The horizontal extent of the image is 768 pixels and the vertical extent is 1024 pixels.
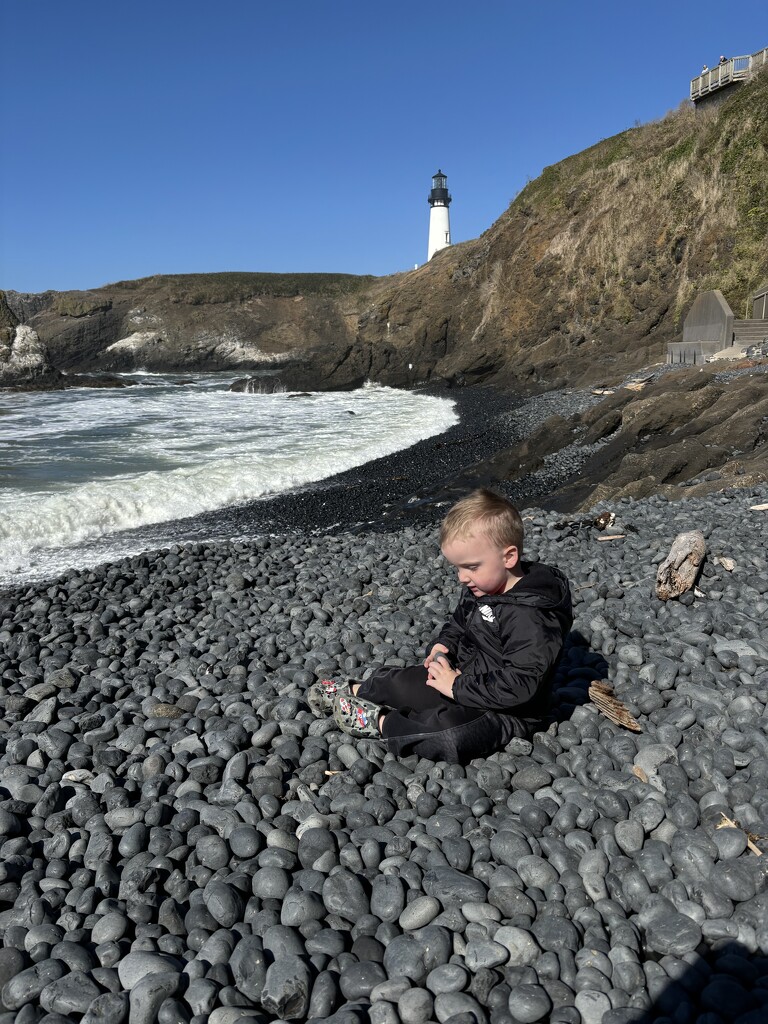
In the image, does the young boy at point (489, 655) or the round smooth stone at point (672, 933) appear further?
the young boy at point (489, 655)

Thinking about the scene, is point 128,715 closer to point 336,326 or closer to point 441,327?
point 441,327

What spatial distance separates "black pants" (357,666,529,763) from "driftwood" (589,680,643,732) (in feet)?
1.46

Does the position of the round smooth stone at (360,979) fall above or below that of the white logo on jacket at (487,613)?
below

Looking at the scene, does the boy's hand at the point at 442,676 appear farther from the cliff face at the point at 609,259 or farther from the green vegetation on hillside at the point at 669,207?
the green vegetation on hillside at the point at 669,207

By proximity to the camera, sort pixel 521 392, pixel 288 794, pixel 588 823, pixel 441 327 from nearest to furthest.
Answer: pixel 588 823, pixel 288 794, pixel 521 392, pixel 441 327

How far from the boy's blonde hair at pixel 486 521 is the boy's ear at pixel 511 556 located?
0.04 ft

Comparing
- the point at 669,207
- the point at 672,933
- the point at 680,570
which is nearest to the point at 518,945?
the point at 672,933

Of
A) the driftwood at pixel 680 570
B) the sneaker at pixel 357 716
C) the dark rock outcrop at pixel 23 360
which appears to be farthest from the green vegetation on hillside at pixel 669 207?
the dark rock outcrop at pixel 23 360

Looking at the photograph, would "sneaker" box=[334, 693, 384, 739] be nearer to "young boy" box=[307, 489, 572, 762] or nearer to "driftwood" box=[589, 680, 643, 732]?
"young boy" box=[307, 489, 572, 762]

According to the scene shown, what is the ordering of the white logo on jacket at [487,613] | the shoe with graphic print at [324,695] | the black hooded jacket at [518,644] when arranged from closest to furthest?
the black hooded jacket at [518,644] < the white logo on jacket at [487,613] < the shoe with graphic print at [324,695]

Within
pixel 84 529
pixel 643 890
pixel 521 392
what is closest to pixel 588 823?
pixel 643 890

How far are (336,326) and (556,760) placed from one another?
237ft

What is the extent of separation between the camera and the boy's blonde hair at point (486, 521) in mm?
3184

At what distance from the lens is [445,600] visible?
218 inches
